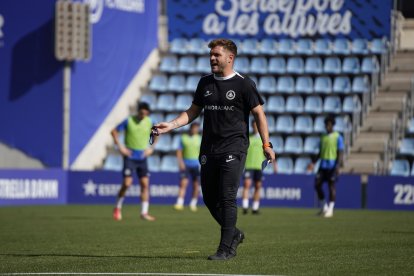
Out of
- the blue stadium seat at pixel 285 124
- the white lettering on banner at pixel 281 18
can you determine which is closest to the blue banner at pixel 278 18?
the white lettering on banner at pixel 281 18

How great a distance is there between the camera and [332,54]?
111 feet

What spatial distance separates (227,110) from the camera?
36.9 ft

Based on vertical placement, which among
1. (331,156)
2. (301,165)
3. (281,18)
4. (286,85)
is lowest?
(301,165)

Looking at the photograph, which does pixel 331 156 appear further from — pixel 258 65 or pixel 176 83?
pixel 176 83

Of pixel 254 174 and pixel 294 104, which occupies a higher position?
pixel 294 104

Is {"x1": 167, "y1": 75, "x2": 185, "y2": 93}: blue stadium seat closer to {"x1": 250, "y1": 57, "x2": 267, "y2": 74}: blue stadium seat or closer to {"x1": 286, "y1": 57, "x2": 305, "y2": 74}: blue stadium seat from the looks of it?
{"x1": 250, "y1": 57, "x2": 267, "y2": 74}: blue stadium seat

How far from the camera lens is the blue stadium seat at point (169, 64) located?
116 feet

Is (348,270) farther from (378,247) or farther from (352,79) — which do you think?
(352,79)

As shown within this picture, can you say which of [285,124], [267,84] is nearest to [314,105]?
[285,124]

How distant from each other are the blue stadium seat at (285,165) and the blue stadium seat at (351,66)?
366 cm

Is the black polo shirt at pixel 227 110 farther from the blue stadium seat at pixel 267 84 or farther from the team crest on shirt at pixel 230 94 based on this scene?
the blue stadium seat at pixel 267 84

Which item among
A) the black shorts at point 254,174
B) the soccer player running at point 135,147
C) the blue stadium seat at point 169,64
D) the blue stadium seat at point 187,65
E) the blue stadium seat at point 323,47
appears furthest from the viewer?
the blue stadium seat at point 169,64

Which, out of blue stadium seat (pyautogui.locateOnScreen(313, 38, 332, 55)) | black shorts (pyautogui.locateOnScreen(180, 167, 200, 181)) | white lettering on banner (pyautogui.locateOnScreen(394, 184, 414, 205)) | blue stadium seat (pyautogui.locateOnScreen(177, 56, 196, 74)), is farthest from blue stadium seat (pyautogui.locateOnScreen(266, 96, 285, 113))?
black shorts (pyautogui.locateOnScreen(180, 167, 200, 181))

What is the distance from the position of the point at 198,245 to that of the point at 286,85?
20221 millimetres
